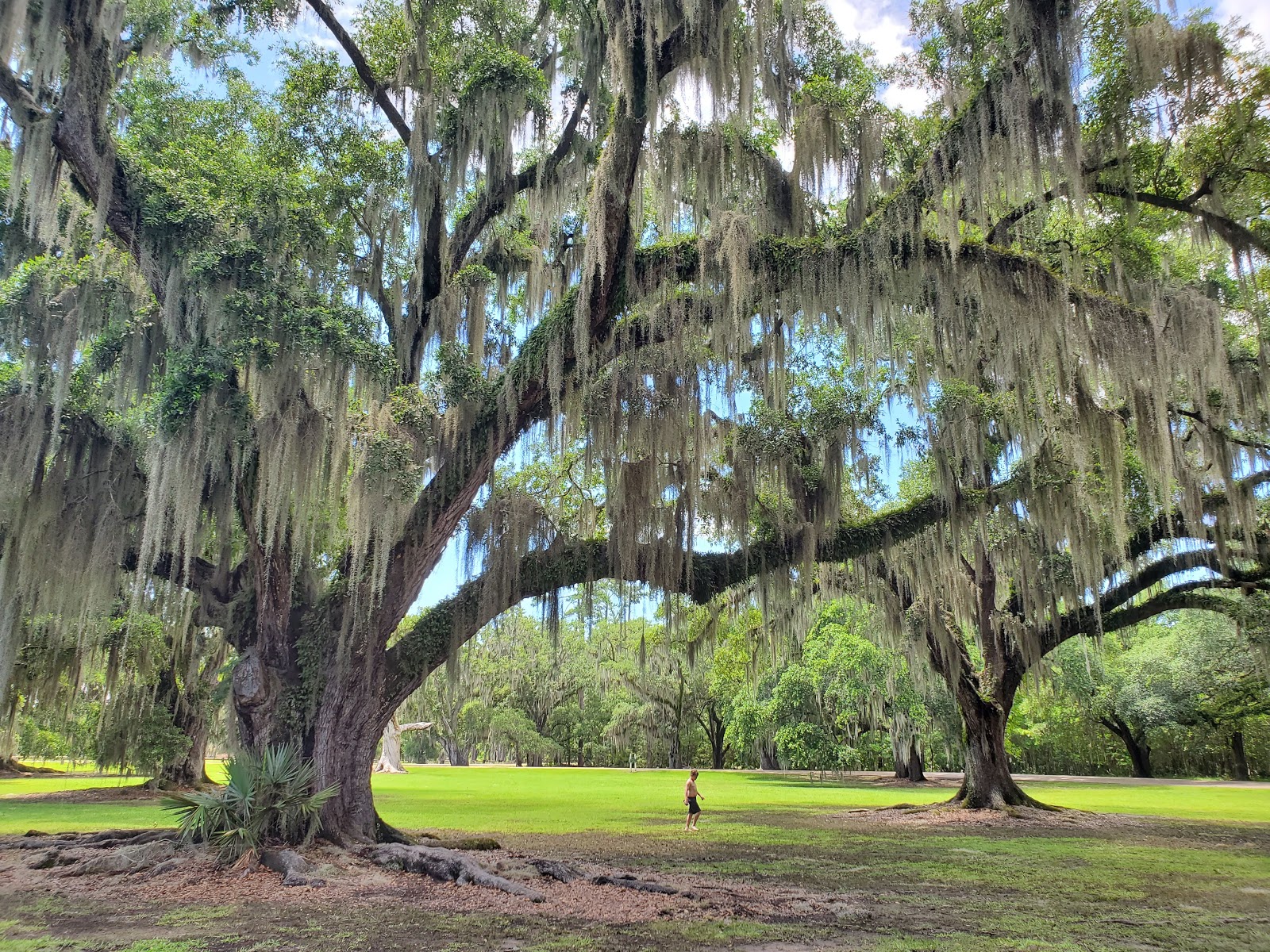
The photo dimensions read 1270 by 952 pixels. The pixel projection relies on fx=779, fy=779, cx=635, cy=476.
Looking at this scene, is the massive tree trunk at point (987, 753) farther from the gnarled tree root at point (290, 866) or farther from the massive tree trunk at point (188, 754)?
the massive tree trunk at point (188, 754)

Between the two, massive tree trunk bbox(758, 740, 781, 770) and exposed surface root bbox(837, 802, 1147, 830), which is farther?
massive tree trunk bbox(758, 740, 781, 770)

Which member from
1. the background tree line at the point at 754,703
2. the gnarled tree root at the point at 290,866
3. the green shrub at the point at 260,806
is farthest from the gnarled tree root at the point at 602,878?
the background tree line at the point at 754,703

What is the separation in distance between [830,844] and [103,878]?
7.51 metres

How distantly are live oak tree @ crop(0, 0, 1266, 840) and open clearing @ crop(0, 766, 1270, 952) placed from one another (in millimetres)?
2087

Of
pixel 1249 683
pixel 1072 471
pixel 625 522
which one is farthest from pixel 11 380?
pixel 1249 683

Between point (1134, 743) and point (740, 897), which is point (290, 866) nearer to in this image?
point (740, 897)

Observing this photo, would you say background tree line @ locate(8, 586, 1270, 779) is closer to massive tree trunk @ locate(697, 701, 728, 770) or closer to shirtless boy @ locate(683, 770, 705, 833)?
massive tree trunk @ locate(697, 701, 728, 770)

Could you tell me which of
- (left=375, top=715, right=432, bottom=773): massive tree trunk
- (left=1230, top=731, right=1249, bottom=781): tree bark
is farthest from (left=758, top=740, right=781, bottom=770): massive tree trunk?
(left=1230, top=731, right=1249, bottom=781): tree bark

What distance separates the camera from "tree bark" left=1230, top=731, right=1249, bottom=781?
104ft

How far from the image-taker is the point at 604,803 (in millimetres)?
16266

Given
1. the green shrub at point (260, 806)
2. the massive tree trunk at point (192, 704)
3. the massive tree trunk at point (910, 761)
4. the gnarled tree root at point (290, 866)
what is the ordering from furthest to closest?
1. the massive tree trunk at point (910, 761)
2. the massive tree trunk at point (192, 704)
3. the green shrub at point (260, 806)
4. the gnarled tree root at point (290, 866)

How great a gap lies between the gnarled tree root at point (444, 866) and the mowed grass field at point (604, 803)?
11.6 feet

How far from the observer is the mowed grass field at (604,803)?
1159 centimetres

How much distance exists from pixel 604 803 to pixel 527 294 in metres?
11.0
